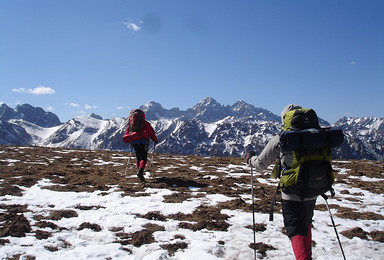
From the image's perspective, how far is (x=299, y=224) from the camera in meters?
5.65

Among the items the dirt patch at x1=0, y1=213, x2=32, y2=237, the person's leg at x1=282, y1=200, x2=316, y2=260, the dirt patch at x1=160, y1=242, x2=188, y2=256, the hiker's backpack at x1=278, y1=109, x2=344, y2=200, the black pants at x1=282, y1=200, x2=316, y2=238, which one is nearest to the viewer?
the hiker's backpack at x1=278, y1=109, x2=344, y2=200

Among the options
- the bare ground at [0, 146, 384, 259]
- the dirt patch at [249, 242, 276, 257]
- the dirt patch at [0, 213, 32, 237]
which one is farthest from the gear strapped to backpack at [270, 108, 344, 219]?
the dirt patch at [0, 213, 32, 237]

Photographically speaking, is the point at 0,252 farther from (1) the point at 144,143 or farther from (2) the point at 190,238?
(1) the point at 144,143

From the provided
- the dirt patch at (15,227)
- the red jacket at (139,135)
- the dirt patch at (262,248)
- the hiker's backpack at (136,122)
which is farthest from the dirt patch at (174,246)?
the hiker's backpack at (136,122)

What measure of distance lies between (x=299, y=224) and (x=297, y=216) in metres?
0.16

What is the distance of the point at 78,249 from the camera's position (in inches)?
268

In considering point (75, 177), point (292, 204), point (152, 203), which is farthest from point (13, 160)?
point (292, 204)

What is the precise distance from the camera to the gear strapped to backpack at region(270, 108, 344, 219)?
5312mm

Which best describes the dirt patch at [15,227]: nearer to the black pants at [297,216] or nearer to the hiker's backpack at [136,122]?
the black pants at [297,216]

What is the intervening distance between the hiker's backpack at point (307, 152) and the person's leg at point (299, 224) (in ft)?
1.03

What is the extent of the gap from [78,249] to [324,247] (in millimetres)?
6541

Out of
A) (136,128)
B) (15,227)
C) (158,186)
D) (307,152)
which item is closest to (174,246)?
(307,152)

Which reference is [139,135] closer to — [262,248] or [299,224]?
[262,248]

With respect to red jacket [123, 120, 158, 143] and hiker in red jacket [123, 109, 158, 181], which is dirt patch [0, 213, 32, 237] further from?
red jacket [123, 120, 158, 143]
